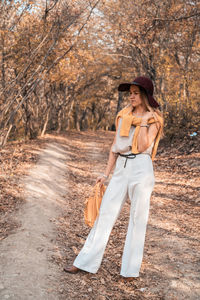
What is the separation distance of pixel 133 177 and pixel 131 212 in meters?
0.36

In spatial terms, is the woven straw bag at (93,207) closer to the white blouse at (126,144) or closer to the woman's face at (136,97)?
the white blouse at (126,144)

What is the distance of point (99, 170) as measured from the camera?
435 inches

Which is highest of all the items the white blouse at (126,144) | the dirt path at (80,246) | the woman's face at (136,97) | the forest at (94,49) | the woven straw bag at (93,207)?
the forest at (94,49)

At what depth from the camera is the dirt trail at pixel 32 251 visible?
314cm

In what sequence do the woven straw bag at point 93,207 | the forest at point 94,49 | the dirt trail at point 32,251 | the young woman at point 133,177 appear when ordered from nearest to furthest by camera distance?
the dirt trail at point 32,251 < the young woman at point 133,177 < the woven straw bag at point 93,207 < the forest at point 94,49

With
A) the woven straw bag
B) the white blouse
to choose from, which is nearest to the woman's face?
the white blouse

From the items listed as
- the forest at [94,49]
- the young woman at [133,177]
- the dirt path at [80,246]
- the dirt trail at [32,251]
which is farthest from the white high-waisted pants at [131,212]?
the forest at [94,49]

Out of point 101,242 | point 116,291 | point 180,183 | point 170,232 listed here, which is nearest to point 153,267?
point 116,291

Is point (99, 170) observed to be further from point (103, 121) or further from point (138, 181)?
point (103, 121)

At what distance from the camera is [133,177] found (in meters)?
3.28

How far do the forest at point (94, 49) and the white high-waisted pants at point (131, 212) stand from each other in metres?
5.24

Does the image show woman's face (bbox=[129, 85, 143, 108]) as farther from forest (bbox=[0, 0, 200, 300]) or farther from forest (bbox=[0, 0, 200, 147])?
forest (bbox=[0, 0, 200, 147])

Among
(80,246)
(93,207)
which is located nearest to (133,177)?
(93,207)

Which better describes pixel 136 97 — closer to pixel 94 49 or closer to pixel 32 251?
pixel 32 251
